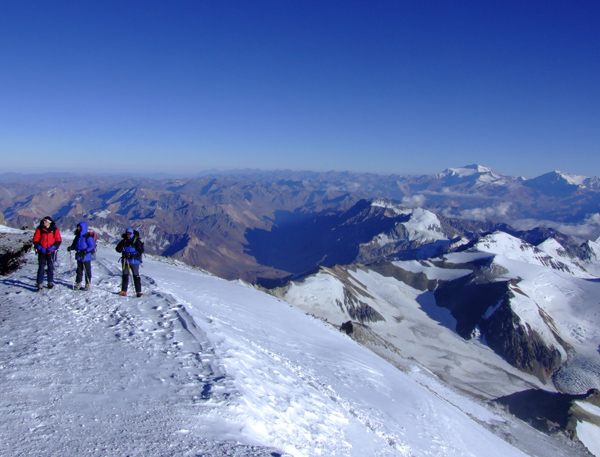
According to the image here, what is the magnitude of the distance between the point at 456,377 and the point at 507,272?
89.4 m

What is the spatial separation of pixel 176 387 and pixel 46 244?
32.0ft

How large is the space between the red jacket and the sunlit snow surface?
7.10 feet

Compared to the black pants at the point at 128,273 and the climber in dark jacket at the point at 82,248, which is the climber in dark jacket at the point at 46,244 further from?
the black pants at the point at 128,273

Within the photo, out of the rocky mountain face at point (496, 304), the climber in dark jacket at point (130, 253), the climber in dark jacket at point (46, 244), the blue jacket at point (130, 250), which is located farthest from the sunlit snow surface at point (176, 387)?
the rocky mountain face at point (496, 304)

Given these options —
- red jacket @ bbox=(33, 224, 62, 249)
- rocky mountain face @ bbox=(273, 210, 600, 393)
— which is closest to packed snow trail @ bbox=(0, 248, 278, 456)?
red jacket @ bbox=(33, 224, 62, 249)

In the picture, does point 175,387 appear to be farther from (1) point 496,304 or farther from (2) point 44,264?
(1) point 496,304

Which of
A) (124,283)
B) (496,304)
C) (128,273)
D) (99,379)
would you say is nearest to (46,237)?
(128,273)

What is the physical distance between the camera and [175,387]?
30.2 feet

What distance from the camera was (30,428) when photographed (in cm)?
655

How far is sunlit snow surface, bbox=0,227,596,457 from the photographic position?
7.10 m

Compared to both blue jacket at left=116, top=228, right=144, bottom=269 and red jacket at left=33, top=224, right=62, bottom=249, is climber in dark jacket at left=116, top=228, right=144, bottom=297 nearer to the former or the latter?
blue jacket at left=116, top=228, right=144, bottom=269

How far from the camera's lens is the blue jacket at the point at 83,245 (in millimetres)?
14781

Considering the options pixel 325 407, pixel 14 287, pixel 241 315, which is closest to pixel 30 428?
pixel 325 407

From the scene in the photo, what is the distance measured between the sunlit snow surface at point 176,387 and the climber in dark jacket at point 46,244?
85 centimetres
